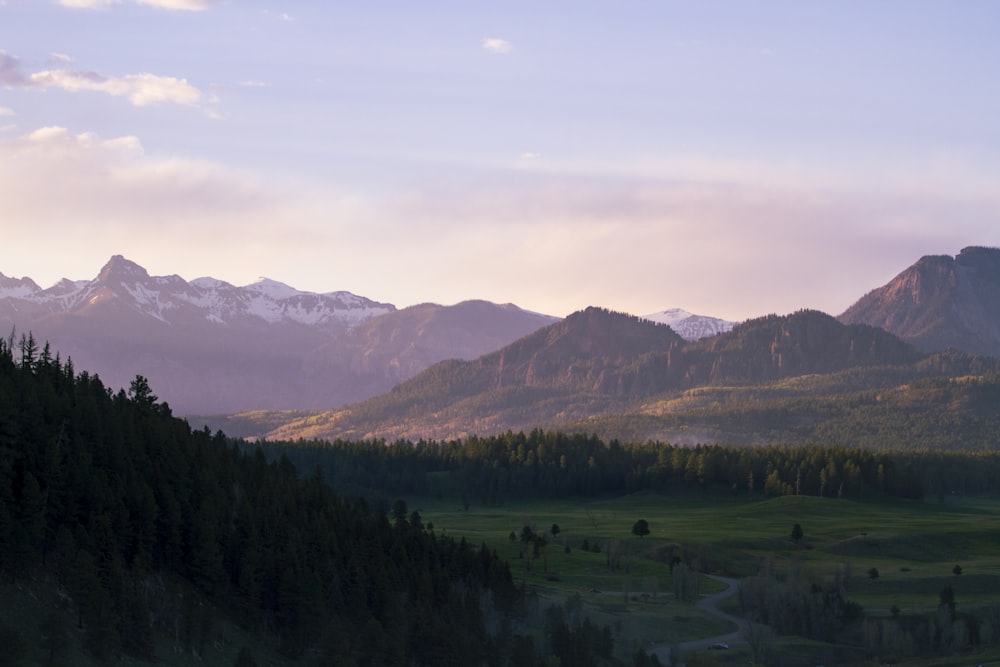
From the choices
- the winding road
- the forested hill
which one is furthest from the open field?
the forested hill

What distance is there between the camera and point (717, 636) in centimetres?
13562

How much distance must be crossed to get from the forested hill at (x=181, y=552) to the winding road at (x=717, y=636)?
15.8 m

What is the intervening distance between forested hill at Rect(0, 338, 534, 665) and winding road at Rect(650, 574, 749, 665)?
15757 millimetres

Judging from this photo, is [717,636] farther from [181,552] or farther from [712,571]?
[181,552]

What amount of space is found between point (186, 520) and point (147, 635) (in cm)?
1877

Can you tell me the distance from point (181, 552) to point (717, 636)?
189ft

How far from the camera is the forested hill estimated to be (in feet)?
303

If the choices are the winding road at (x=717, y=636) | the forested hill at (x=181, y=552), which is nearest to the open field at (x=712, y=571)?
the winding road at (x=717, y=636)

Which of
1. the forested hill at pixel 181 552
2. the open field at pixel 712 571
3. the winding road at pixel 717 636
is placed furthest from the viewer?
the open field at pixel 712 571

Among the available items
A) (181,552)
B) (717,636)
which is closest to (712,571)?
(717,636)

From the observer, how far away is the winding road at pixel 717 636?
126188mm

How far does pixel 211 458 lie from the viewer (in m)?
125

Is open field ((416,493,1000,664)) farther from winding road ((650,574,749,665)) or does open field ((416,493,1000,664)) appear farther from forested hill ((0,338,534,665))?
forested hill ((0,338,534,665))

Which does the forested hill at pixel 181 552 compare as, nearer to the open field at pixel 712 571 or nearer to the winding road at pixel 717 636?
the winding road at pixel 717 636
